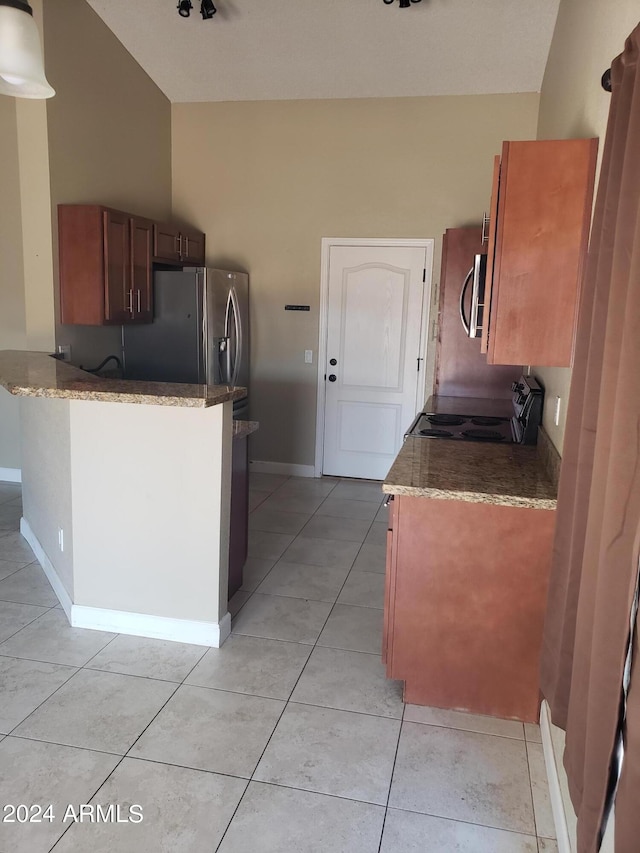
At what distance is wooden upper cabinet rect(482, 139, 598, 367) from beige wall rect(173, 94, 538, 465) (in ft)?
9.50


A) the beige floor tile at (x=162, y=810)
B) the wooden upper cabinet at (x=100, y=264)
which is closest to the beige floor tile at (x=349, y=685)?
the beige floor tile at (x=162, y=810)

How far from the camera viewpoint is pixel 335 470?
571 centimetres

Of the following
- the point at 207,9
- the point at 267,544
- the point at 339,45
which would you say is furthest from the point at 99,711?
the point at 339,45

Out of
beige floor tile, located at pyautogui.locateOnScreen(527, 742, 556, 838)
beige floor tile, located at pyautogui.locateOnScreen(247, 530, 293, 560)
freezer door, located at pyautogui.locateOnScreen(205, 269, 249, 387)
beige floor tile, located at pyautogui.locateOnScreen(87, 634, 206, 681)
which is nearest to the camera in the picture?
beige floor tile, located at pyautogui.locateOnScreen(527, 742, 556, 838)

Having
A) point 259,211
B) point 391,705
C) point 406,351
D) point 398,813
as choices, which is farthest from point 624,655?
point 259,211

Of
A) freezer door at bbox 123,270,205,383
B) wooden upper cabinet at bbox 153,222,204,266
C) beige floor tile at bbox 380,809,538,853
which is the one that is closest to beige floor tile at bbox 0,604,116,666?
beige floor tile at bbox 380,809,538,853

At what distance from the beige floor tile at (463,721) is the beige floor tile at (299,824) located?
19.4 inches

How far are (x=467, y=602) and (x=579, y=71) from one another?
2233mm

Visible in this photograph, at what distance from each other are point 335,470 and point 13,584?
2.93 metres

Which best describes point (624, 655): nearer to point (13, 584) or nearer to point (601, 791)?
point (601, 791)

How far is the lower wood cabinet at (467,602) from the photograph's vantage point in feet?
7.47

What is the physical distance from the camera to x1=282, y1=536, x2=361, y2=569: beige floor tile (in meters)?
3.83

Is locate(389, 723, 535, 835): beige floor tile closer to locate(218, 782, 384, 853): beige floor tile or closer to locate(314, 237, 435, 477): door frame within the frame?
locate(218, 782, 384, 853): beige floor tile

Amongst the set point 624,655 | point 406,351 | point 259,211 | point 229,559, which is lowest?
point 229,559
